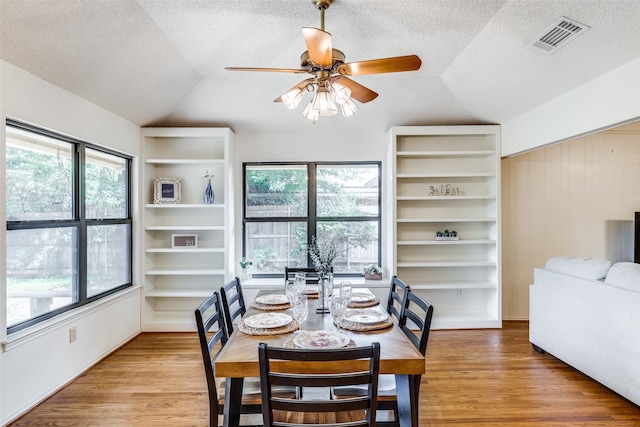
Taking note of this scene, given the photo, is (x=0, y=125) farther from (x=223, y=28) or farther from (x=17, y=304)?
(x=223, y=28)

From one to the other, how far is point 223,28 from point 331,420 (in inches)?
109

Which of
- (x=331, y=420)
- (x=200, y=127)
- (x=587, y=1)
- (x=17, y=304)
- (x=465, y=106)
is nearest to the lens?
(x=331, y=420)

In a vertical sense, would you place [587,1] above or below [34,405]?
above

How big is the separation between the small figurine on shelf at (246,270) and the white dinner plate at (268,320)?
2137mm

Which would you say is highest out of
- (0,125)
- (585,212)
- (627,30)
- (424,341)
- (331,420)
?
(627,30)

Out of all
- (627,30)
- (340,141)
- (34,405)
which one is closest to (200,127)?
(340,141)

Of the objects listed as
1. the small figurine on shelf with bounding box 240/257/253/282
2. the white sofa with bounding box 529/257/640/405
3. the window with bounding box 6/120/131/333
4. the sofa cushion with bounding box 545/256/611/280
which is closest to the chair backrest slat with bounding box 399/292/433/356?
the white sofa with bounding box 529/257/640/405

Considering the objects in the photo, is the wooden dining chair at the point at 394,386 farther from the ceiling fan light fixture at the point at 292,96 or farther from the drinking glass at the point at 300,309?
the ceiling fan light fixture at the point at 292,96

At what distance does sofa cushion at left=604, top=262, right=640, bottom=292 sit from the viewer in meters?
2.53

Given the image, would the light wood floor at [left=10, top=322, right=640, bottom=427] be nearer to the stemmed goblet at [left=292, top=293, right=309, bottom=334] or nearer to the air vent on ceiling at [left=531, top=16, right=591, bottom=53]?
the stemmed goblet at [left=292, top=293, right=309, bottom=334]

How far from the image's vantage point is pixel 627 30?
7.67ft

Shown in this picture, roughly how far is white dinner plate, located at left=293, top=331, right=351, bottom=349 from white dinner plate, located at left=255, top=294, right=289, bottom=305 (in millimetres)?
679

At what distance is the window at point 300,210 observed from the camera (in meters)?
4.56

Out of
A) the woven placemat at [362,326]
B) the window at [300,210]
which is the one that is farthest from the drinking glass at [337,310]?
the window at [300,210]
